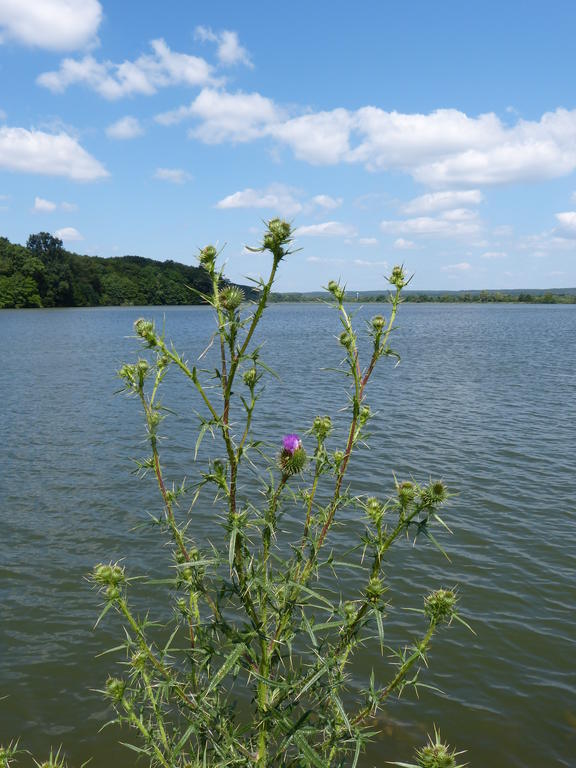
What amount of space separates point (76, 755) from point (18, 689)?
122 centimetres

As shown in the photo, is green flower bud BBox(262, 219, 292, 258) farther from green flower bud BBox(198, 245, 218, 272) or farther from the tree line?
the tree line

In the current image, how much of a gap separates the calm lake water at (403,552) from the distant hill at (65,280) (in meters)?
63.6

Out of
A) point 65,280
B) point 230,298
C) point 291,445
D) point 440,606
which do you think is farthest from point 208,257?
point 65,280

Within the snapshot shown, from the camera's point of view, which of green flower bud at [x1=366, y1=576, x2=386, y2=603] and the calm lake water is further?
the calm lake water

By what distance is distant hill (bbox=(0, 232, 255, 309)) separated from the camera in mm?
97812

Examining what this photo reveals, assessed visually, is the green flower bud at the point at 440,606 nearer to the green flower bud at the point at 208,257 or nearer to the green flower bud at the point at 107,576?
the green flower bud at the point at 107,576

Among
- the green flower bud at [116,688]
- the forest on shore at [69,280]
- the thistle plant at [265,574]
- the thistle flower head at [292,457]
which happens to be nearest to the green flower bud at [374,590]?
the thistle plant at [265,574]

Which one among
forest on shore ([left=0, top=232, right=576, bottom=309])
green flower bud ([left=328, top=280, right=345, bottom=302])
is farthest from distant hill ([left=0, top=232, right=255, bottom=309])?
green flower bud ([left=328, top=280, right=345, bottom=302])

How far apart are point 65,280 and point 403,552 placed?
105 m

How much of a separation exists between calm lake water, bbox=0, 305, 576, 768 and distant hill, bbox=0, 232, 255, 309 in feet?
209

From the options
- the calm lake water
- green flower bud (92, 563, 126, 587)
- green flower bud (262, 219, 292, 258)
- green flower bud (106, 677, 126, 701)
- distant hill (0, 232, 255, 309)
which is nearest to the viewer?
green flower bud (262, 219, 292, 258)

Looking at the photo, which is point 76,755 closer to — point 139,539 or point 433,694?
point 433,694

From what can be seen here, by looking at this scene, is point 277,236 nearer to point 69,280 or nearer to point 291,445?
point 291,445

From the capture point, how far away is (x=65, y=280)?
104 meters
